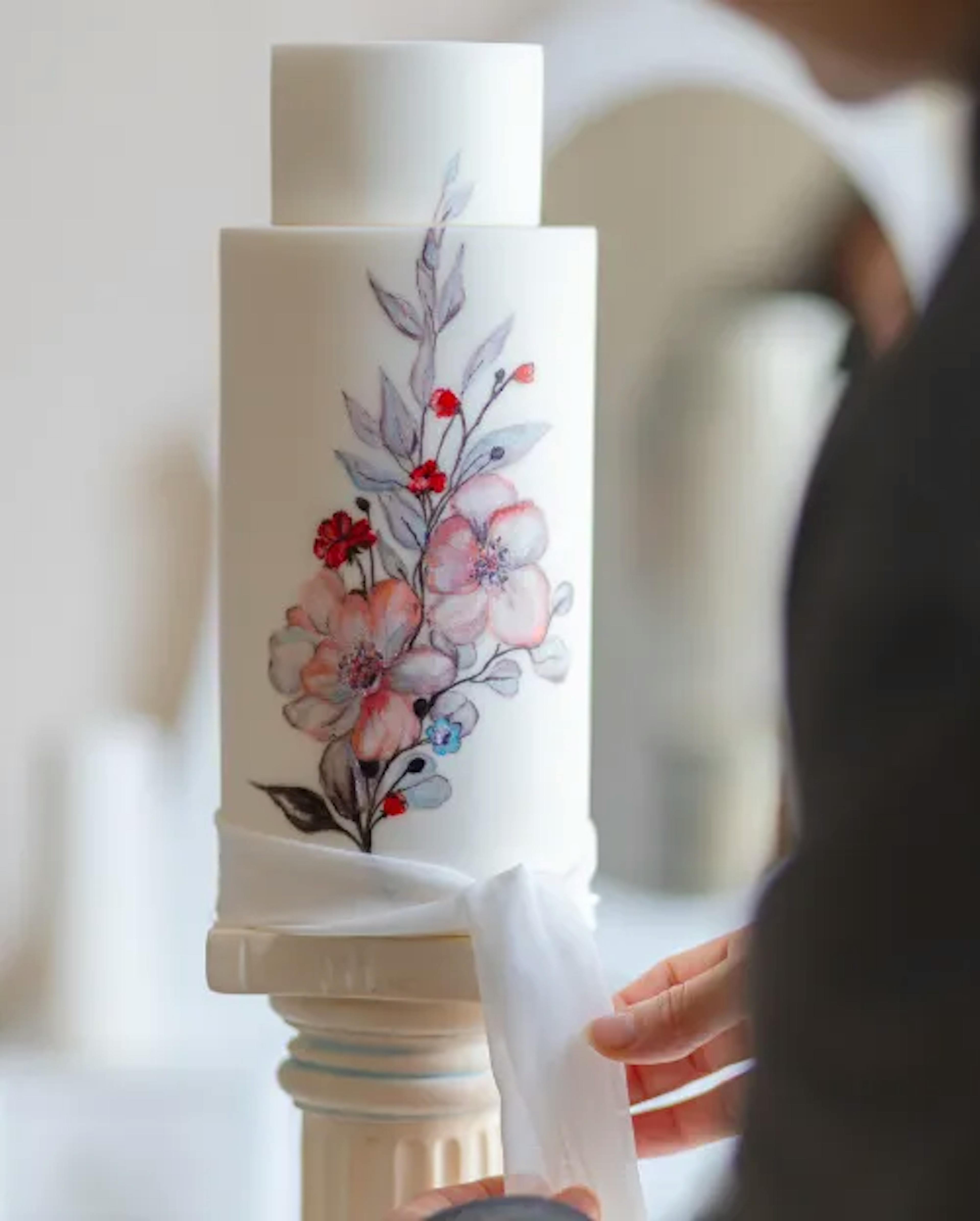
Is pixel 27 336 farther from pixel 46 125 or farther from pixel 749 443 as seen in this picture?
pixel 749 443

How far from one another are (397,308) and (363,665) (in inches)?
5.0

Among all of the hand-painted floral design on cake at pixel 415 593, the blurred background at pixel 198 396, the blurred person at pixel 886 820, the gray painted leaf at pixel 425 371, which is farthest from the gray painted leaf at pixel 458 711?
the blurred background at pixel 198 396

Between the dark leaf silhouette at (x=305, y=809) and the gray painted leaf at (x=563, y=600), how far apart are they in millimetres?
108

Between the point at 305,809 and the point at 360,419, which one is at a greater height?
the point at 360,419

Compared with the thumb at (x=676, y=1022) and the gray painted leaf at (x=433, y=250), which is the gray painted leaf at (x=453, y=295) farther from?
the thumb at (x=676, y=1022)

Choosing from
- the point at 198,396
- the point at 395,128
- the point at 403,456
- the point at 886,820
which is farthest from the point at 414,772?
the point at 198,396

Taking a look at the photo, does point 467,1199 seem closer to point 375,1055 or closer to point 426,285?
point 375,1055

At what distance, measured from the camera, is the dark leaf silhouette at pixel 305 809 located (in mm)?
813

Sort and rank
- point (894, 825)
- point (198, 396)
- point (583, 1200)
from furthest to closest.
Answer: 1. point (198, 396)
2. point (583, 1200)
3. point (894, 825)

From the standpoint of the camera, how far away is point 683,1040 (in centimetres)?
79

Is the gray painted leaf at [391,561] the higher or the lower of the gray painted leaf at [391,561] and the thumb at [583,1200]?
the higher

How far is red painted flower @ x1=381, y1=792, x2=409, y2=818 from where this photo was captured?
81 cm

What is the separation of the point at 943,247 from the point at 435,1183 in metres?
0.46

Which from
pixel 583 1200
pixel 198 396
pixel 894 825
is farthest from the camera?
pixel 198 396
